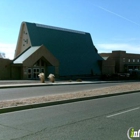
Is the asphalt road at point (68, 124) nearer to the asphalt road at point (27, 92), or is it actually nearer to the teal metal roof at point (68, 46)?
the asphalt road at point (27, 92)

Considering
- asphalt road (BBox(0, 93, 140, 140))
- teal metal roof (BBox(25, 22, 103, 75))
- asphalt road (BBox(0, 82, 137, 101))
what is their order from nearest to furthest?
asphalt road (BBox(0, 93, 140, 140)) < asphalt road (BBox(0, 82, 137, 101)) < teal metal roof (BBox(25, 22, 103, 75))

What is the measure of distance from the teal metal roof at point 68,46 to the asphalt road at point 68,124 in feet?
156

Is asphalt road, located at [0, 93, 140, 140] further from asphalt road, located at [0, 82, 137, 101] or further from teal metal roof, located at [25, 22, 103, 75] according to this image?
teal metal roof, located at [25, 22, 103, 75]

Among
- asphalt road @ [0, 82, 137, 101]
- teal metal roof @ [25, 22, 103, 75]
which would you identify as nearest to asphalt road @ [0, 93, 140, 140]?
asphalt road @ [0, 82, 137, 101]

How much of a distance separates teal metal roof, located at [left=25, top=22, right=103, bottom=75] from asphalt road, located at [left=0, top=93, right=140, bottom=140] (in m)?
47.5

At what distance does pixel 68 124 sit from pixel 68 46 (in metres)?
57.9

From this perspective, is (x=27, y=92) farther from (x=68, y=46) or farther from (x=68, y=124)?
(x=68, y=46)

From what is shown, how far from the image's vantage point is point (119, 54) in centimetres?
8362

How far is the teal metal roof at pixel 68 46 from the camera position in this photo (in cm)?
5956

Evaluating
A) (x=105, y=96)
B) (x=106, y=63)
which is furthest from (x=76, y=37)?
(x=105, y=96)

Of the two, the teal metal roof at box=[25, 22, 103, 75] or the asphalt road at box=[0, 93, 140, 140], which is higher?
the teal metal roof at box=[25, 22, 103, 75]

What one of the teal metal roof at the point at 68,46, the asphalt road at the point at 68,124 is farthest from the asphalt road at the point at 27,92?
the teal metal roof at the point at 68,46

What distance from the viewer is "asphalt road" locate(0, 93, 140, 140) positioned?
657 cm

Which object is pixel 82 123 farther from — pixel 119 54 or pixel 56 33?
pixel 119 54
